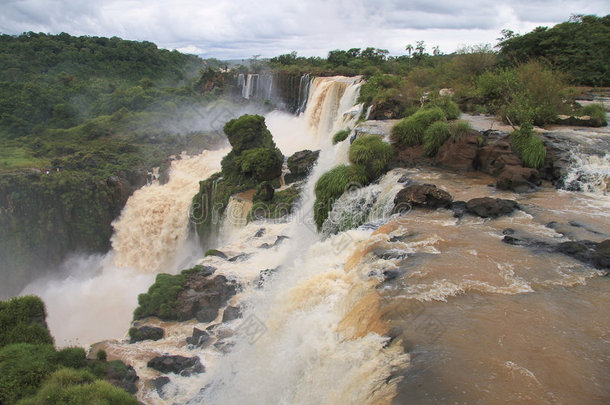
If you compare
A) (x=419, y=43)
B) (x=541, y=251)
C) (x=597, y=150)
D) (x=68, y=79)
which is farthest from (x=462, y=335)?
(x=68, y=79)

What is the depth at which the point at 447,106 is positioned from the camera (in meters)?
13.5

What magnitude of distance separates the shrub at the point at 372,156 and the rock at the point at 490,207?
10.6 feet

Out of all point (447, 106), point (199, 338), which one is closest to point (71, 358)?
point (199, 338)

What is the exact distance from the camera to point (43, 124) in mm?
33844

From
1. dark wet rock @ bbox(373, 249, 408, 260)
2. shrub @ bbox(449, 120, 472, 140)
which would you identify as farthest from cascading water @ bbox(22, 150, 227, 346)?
shrub @ bbox(449, 120, 472, 140)

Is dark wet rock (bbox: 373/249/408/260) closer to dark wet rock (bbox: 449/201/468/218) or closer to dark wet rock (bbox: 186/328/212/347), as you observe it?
dark wet rock (bbox: 449/201/468/218)

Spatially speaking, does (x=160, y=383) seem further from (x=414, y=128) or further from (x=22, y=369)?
(x=414, y=128)

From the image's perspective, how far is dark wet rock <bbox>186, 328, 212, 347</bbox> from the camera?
26.7 feet

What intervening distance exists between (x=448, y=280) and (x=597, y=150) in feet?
22.7

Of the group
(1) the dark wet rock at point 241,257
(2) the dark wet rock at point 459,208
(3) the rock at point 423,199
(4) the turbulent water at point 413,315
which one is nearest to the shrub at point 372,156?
(4) the turbulent water at point 413,315

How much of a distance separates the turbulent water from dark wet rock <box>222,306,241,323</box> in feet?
0.49

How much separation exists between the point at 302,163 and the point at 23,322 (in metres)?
11.9

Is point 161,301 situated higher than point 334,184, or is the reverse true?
point 334,184

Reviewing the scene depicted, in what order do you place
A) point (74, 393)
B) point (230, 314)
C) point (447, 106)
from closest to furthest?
point (74, 393) → point (230, 314) → point (447, 106)
